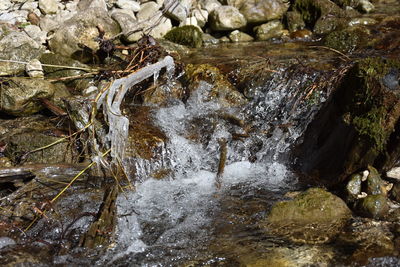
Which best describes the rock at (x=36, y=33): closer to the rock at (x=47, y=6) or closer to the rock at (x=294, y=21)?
the rock at (x=47, y=6)

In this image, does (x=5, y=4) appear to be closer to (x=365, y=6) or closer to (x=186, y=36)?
(x=186, y=36)

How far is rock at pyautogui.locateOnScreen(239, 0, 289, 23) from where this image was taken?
27.6 ft

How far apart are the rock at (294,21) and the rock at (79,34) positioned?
10.7 ft

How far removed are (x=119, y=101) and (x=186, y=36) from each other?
2.90m

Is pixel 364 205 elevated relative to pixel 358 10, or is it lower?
lower

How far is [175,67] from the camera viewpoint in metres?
6.40

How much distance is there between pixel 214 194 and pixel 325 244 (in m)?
1.38

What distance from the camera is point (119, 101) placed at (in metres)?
5.44

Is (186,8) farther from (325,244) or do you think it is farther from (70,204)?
(325,244)

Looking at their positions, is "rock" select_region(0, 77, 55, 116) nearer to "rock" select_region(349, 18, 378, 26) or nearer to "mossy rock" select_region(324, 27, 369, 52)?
"mossy rock" select_region(324, 27, 369, 52)

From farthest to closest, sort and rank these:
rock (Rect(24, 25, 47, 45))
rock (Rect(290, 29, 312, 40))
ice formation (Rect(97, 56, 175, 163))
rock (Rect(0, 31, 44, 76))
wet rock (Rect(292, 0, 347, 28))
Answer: wet rock (Rect(292, 0, 347, 28)) < rock (Rect(290, 29, 312, 40)) < rock (Rect(24, 25, 47, 45)) < rock (Rect(0, 31, 44, 76)) < ice formation (Rect(97, 56, 175, 163))

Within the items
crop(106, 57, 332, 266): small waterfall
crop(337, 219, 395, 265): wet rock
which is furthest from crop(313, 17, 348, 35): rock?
crop(337, 219, 395, 265): wet rock

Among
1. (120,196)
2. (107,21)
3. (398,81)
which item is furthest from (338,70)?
(107,21)

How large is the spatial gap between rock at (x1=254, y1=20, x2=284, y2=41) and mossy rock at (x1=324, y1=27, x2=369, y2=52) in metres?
1.11
